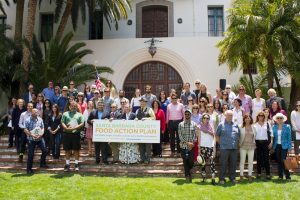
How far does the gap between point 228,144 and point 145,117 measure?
2702mm

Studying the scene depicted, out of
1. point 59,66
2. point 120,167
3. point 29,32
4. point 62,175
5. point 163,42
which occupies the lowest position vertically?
point 62,175

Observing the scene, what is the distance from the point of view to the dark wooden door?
19.3m

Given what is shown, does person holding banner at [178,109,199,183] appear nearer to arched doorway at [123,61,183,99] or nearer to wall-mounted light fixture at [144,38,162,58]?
wall-mounted light fixture at [144,38,162,58]

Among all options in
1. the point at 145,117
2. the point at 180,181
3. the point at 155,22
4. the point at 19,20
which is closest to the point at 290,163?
the point at 180,181

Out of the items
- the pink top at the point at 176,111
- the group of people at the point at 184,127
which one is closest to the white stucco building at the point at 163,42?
the group of people at the point at 184,127

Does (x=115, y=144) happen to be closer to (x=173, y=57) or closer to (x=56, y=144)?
(x=56, y=144)

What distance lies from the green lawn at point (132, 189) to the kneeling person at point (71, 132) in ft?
2.68

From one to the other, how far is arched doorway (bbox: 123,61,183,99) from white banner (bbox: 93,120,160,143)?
7.95 meters

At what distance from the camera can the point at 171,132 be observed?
1103 cm

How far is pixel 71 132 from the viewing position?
10320mm

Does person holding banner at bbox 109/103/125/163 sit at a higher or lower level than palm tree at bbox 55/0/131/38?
lower

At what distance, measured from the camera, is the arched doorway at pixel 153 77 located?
18609 mm

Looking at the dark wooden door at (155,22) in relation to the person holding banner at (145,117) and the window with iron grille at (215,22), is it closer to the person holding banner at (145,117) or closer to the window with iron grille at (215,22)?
the window with iron grille at (215,22)

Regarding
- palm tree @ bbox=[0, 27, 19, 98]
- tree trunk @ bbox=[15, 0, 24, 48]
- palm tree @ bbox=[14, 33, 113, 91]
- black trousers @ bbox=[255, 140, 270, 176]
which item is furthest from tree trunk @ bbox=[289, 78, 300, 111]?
tree trunk @ bbox=[15, 0, 24, 48]
